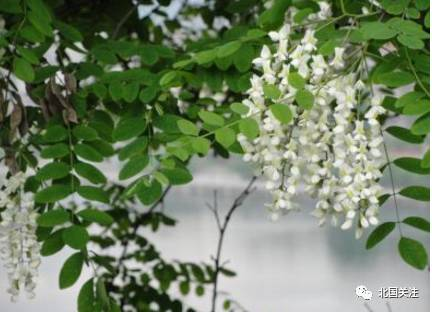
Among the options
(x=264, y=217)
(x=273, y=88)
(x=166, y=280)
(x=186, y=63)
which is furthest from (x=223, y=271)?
(x=264, y=217)

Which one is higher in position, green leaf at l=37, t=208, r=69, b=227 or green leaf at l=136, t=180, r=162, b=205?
green leaf at l=136, t=180, r=162, b=205

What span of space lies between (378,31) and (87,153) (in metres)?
0.48

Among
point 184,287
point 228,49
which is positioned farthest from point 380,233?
point 184,287

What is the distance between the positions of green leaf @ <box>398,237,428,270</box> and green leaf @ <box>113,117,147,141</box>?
0.41m

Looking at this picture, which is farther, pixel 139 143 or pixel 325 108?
pixel 139 143

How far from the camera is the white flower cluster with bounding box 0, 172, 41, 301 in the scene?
1079 mm

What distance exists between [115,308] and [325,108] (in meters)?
0.45

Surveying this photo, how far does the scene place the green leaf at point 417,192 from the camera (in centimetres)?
104

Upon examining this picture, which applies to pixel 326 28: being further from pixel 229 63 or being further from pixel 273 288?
pixel 273 288

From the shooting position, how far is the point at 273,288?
3.10 meters

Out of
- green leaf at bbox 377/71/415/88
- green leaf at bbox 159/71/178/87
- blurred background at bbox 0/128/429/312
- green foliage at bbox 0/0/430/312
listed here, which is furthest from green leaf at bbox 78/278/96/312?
blurred background at bbox 0/128/429/312

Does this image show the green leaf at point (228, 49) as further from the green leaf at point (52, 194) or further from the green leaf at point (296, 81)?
the green leaf at point (52, 194)

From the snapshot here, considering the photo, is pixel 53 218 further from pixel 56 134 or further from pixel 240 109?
pixel 240 109

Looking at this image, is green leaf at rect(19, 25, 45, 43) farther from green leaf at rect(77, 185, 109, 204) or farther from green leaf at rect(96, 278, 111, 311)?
green leaf at rect(96, 278, 111, 311)
